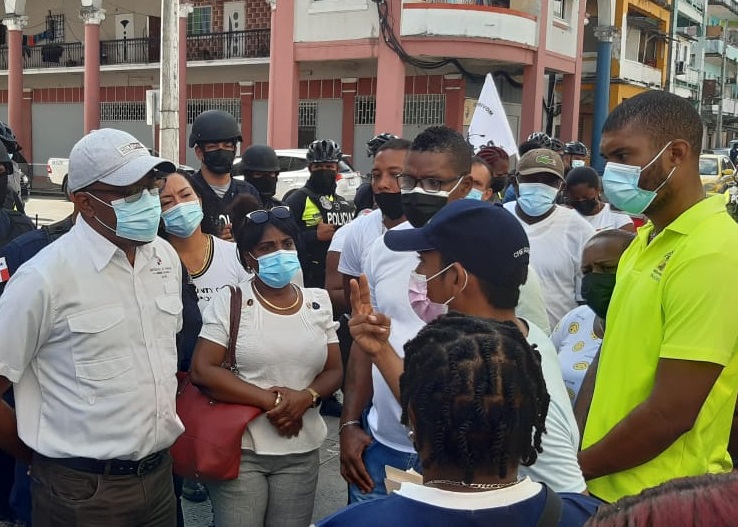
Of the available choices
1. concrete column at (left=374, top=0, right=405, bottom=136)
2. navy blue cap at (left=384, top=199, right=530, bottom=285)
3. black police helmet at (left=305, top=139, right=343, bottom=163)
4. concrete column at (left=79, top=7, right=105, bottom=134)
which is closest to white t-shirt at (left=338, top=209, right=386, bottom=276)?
navy blue cap at (left=384, top=199, right=530, bottom=285)

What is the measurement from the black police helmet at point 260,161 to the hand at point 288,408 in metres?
2.84

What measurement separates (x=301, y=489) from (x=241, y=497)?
0.25 meters

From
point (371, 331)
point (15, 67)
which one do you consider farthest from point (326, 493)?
point (15, 67)

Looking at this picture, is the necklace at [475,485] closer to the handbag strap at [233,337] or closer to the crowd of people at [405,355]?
the crowd of people at [405,355]

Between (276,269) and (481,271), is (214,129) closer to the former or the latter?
(276,269)

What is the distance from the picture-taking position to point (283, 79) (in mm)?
21062

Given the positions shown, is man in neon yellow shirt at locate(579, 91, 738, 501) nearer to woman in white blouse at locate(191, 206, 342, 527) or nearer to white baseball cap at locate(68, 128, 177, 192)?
woman in white blouse at locate(191, 206, 342, 527)

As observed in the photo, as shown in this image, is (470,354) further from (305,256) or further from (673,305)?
(305,256)

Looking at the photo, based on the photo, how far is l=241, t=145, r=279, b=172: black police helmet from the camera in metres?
5.68

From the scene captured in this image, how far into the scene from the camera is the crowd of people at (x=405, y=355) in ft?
5.08

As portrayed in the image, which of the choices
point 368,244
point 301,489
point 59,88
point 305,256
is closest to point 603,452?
point 301,489

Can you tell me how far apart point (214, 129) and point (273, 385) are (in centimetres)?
241

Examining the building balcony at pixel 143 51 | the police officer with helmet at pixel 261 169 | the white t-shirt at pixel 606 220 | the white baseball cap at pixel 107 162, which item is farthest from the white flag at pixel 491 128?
the building balcony at pixel 143 51

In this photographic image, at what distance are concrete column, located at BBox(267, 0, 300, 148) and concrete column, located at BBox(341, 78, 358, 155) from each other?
2.73 meters
